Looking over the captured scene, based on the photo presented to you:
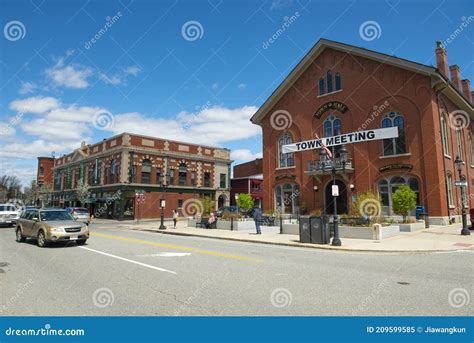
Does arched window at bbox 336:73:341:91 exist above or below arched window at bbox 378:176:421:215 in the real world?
above

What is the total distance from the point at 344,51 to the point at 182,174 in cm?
2763

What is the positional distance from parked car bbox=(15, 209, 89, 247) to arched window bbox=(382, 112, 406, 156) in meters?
21.5

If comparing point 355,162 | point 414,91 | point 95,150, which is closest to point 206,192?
point 95,150

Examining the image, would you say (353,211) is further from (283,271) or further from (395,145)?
(283,271)

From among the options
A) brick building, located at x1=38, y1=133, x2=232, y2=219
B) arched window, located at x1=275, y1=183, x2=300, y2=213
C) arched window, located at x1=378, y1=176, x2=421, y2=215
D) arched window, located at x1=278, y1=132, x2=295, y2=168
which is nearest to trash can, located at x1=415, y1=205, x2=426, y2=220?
arched window, located at x1=378, y1=176, x2=421, y2=215

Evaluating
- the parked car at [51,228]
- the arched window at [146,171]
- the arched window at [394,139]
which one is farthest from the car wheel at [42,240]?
the arched window at [146,171]

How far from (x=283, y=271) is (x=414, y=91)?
832 inches

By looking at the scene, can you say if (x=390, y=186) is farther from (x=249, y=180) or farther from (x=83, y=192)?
Result: (x=83, y=192)

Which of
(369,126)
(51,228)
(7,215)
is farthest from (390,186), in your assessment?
(7,215)

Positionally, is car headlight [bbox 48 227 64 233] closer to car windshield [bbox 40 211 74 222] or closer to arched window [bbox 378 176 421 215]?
car windshield [bbox 40 211 74 222]

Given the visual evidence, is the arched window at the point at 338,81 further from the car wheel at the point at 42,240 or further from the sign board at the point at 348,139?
the car wheel at the point at 42,240

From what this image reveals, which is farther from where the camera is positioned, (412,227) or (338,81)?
(338,81)

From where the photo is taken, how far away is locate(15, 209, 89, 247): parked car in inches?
524

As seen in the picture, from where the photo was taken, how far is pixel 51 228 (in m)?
13.3
